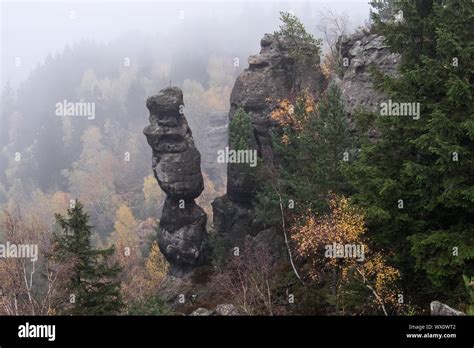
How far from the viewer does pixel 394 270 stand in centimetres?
1538

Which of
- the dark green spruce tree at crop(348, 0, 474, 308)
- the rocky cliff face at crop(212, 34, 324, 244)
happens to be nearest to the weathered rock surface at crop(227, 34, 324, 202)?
the rocky cliff face at crop(212, 34, 324, 244)

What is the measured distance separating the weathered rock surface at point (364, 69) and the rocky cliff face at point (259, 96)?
5.57 meters

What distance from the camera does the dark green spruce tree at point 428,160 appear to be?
1320cm

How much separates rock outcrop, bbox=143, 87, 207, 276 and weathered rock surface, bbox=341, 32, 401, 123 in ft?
48.8

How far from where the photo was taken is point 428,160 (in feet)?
48.8

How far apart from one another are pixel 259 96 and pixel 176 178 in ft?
35.8

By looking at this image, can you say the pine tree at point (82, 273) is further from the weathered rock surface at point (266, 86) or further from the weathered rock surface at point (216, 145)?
the weathered rock surface at point (216, 145)

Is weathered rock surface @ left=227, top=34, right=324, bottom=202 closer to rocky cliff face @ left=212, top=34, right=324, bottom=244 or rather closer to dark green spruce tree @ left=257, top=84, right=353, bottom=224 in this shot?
rocky cliff face @ left=212, top=34, right=324, bottom=244

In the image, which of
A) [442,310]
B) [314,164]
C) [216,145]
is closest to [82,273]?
[314,164]

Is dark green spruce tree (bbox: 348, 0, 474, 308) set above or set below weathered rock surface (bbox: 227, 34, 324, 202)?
below

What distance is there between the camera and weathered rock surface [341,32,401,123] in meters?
29.6
